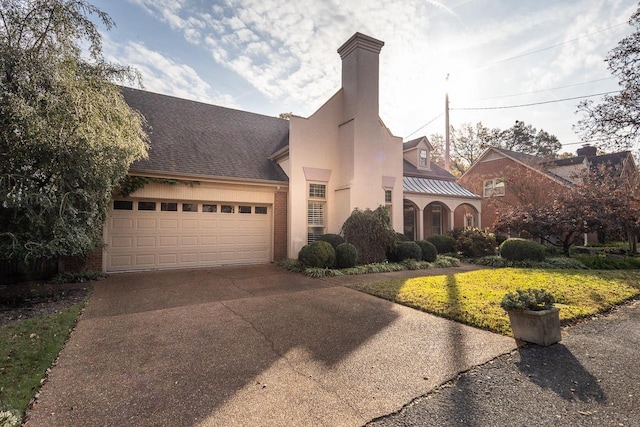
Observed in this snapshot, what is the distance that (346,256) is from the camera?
9875 millimetres

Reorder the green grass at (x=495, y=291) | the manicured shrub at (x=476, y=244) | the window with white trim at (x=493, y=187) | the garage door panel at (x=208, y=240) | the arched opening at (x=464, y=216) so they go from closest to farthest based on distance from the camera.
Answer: the green grass at (x=495, y=291), the garage door panel at (x=208, y=240), the manicured shrub at (x=476, y=244), the arched opening at (x=464, y=216), the window with white trim at (x=493, y=187)

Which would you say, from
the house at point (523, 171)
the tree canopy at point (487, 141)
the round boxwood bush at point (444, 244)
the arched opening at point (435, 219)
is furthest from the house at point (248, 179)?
the tree canopy at point (487, 141)

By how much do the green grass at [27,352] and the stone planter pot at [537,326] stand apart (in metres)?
5.40

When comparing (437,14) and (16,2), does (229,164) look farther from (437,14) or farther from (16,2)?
(437,14)

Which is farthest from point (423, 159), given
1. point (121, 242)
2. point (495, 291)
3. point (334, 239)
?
point (121, 242)

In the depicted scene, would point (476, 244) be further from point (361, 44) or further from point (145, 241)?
point (145, 241)

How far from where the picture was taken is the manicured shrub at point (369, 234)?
10.8 m

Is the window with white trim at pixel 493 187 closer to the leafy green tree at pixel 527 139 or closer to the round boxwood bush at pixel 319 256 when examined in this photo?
the leafy green tree at pixel 527 139

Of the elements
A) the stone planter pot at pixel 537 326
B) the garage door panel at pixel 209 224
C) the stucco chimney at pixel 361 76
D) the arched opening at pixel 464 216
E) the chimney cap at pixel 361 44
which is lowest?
the stone planter pot at pixel 537 326

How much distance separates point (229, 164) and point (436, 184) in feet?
40.1

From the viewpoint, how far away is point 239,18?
8.70 m

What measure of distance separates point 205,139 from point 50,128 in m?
6.42

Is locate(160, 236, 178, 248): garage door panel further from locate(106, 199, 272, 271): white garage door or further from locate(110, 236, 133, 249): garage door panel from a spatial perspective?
locate(110, 236, 133, 249): garage door panel

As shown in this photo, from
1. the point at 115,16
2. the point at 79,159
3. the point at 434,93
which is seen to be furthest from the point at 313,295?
the point at 434,93
